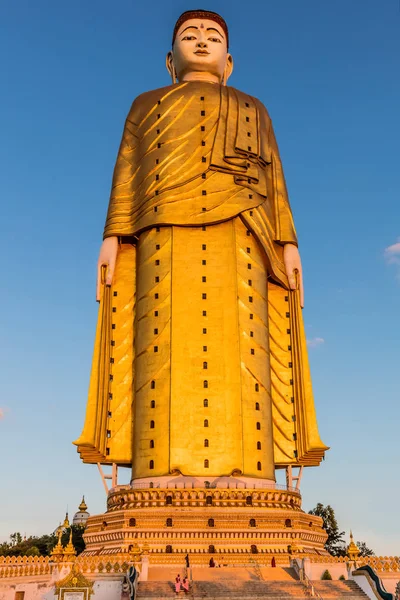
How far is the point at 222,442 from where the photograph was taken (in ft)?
93.6

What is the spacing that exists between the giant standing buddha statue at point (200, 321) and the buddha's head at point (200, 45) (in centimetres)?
7

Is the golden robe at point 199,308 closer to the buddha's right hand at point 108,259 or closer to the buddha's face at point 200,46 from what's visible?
the buddha's right hand at point 108,259

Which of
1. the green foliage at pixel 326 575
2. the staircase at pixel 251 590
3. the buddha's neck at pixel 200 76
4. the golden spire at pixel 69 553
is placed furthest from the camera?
the buddha's neck at pixel 200 76

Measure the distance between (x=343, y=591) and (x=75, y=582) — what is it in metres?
7.81

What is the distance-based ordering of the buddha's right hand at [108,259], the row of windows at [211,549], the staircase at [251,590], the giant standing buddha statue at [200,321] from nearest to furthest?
the staircase at [251,590], the row of windows at [211,549], the giant standing buddha statue at [200,321], the buddha's right hand at [108,259]

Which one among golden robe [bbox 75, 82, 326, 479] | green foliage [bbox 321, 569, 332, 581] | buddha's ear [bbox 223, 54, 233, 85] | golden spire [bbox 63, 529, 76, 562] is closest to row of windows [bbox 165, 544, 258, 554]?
green foliage [bbox 321, 569, 332, 581]

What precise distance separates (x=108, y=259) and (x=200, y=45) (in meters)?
11.3

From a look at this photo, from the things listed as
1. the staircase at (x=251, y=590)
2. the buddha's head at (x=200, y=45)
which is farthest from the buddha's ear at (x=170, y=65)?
the staircase at (x=251, y=590)

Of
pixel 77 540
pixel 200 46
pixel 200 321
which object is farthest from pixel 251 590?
pixel 200 46

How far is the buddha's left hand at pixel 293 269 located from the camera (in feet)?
108

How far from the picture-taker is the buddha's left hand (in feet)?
108

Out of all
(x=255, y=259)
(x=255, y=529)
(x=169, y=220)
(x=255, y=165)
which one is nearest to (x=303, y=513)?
(x=255, y=529)

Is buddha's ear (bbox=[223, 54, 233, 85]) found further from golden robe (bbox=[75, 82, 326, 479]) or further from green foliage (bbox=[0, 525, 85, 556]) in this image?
green foliage (bbox=[0, 525, 85, 556])

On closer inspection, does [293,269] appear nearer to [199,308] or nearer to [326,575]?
[199,308]
